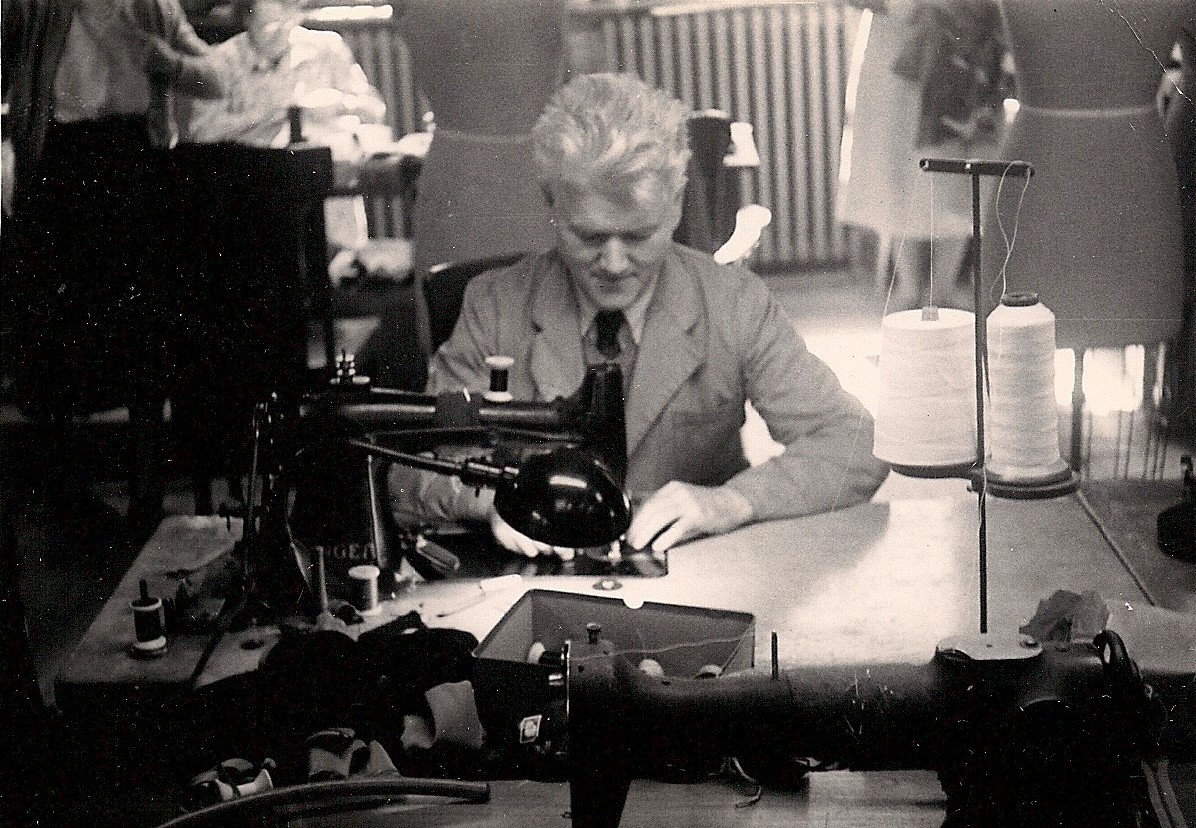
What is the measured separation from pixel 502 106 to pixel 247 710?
33.6 inches

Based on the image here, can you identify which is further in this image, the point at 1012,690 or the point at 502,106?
the point at 502,106

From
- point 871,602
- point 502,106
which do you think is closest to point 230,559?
point 502,106

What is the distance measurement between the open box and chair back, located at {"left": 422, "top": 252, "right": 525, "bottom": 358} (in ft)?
1.65

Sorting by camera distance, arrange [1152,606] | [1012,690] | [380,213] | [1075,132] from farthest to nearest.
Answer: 1. [380,213]
2. [1075,132]
3. [1152,606]
4. [1012,690]

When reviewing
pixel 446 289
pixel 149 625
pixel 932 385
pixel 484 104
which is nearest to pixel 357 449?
pixel 149 625

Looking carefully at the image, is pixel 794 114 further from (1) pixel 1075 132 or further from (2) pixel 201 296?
(2) pixel 201 296

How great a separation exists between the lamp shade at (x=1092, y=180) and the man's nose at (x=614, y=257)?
485mm

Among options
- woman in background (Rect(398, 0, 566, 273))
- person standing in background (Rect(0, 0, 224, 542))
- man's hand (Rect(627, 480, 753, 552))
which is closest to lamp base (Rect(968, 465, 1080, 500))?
man's hand (Rect(627, 480, 753, 552))

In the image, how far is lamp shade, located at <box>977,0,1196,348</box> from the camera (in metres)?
1.71

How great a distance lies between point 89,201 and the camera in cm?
191

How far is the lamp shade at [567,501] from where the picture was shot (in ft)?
4.31

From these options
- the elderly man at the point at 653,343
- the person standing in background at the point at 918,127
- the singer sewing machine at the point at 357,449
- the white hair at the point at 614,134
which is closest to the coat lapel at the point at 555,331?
the elderly man at the point at 653,343

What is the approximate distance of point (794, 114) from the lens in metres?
1.80

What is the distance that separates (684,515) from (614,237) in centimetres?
40
